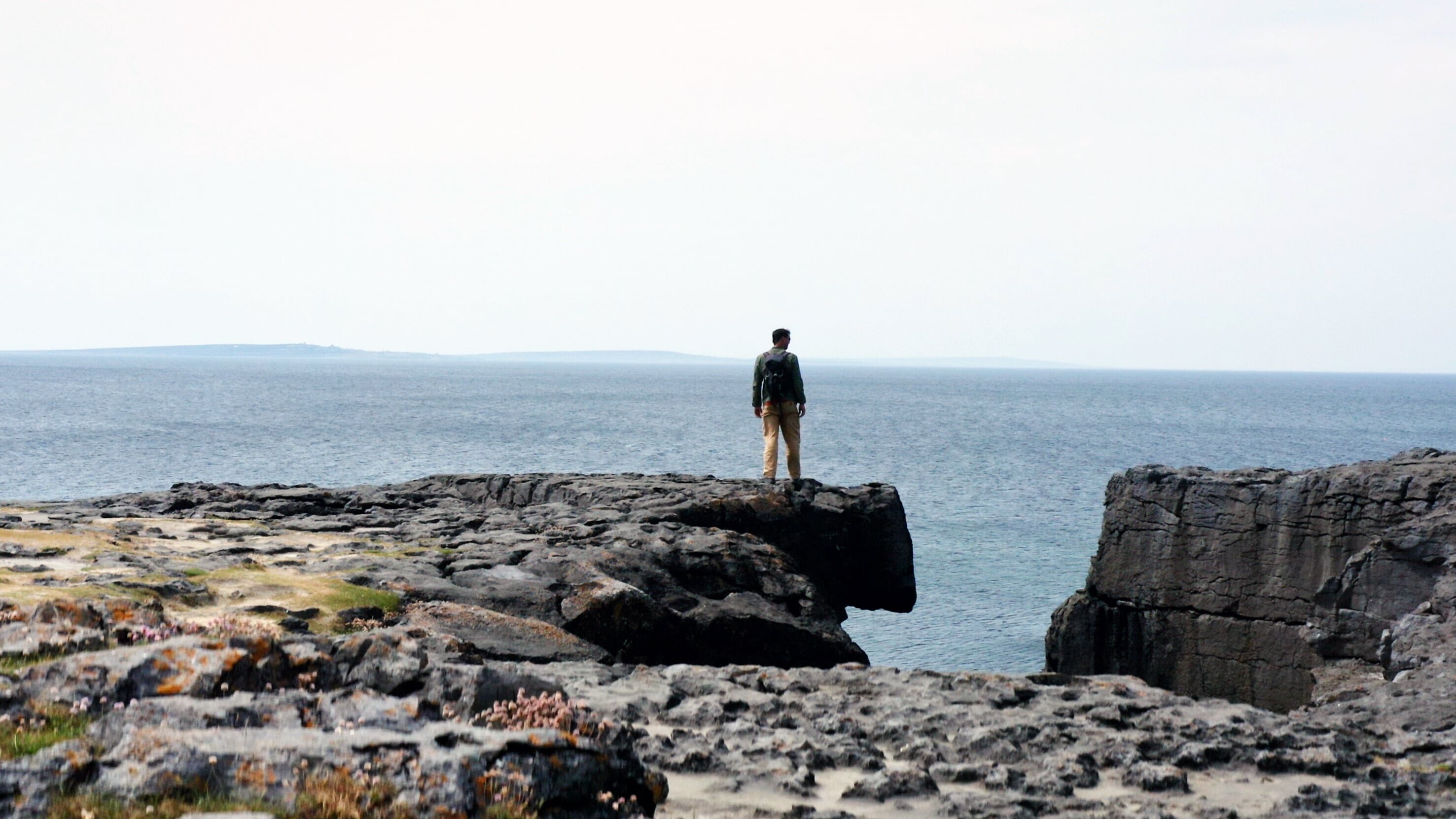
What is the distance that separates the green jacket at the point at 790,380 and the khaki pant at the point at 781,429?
139 mm

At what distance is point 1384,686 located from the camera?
12.6m

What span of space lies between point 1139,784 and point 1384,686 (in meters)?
5.89

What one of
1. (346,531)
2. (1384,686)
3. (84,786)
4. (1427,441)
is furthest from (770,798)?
(1427,441)

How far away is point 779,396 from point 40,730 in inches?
618

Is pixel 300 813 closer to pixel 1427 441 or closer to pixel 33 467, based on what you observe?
pixel 33 467

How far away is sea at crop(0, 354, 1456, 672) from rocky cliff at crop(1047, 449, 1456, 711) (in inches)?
231

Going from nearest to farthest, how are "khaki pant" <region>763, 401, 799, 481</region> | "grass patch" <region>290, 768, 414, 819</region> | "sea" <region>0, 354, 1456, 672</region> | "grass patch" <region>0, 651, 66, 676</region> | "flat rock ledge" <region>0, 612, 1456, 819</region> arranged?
"grass patch" <region>290, 768, 414, 819</region> < "flat rock ledge" <region>0, 612, 1456, 819</region> < "grass patch" <region>0, 651, 66, 676</region> < "khaki pant" <region>763, 401, 799, 481</region> < "sea" <region>0, 354, 1456, 672</region>

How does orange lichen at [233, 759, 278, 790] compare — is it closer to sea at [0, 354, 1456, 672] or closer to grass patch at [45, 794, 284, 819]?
grass patch at [45, 794, 284, 819]

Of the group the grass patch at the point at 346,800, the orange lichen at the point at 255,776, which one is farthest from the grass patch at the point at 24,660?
the grass patch at the point at 346,800

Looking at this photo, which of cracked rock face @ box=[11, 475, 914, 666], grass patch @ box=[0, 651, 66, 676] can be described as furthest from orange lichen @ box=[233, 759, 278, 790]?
cracked rock face @ box=[11, 475, 914, 666]

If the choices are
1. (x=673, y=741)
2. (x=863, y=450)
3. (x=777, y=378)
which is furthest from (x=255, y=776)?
(x=863, y=450)

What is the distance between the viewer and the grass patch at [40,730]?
5.70m

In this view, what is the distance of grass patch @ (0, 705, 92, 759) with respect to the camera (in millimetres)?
5699

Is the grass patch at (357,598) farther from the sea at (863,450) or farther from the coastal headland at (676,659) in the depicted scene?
the sea at (863,450)
